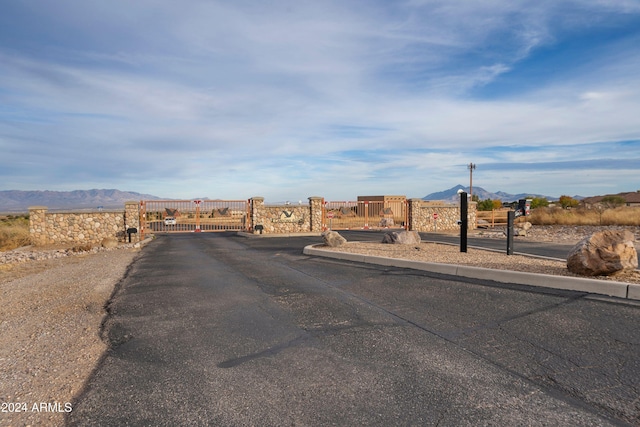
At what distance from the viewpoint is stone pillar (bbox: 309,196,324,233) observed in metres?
27.7

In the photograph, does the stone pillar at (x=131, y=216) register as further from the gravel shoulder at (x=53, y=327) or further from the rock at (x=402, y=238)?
the rock at (x=402, y=238)

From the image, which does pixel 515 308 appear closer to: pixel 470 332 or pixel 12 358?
pixel 470 332

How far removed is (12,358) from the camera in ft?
17.1

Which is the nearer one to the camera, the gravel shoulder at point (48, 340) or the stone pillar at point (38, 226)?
the gravel shoulder at point (48, 340)

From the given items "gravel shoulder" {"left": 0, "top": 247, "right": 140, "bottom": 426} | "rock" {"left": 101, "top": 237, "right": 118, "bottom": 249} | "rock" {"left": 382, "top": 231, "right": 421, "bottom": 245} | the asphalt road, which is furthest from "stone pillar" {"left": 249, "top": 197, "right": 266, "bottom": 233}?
the asphalt road

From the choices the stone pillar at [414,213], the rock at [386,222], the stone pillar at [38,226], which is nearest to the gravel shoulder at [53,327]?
the stone pillar at [38,226]

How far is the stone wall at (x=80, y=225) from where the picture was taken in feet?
75.1

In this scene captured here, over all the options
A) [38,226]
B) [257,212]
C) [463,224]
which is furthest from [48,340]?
[257,212]

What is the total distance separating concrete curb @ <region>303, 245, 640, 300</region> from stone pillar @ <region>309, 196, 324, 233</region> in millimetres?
15436

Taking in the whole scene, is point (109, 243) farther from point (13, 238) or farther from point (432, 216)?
point (432, 216)

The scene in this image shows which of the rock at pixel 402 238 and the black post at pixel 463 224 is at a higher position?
the black post at pixel 463 224

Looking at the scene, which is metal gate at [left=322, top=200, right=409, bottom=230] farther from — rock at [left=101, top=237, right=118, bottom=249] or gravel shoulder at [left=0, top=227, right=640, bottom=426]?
gravel shoulder at [left=0, top=227, right=640, bottom=426]

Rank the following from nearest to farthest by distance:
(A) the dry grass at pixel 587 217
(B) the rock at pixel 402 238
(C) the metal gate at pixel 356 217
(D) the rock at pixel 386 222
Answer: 1. (B) the rock at pixel 402 238
2. (A) the dry grass at pixel 587 217
3. (C) the metal gate at pixel 356 217
4. (D) the rock at pixel 386 222

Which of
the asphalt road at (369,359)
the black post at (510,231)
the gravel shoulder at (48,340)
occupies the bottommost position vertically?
the gravel shoulder at (48,340)
